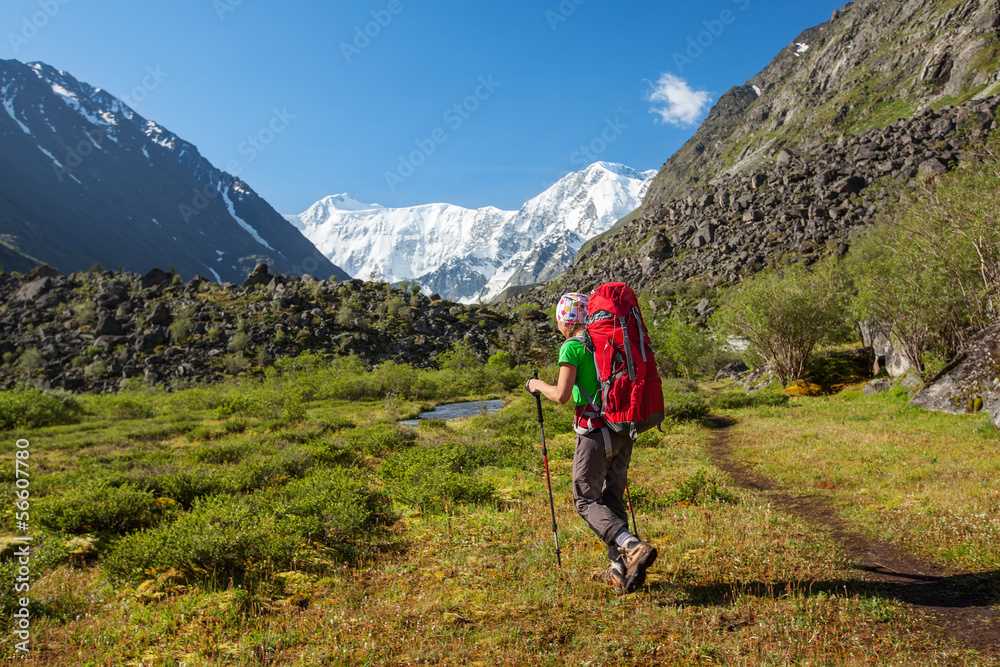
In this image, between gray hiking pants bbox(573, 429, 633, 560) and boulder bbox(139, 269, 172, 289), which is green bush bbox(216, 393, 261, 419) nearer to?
gray hiking pants bbox(573, 429, 633, 560)

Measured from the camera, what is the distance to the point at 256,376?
2648 inches

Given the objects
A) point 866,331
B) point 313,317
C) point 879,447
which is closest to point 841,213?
point 866,331

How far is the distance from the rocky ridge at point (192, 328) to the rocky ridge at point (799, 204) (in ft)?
229

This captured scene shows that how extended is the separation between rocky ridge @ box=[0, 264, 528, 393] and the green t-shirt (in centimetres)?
7239

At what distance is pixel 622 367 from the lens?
5.30 meters

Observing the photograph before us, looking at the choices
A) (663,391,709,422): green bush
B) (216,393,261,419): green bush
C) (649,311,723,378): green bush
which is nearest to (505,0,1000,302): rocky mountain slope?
(649,311,723,378): green bush

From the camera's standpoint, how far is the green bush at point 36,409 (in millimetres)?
34312

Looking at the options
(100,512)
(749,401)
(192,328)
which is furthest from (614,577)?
(192,328)

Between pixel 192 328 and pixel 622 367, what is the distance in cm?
8675

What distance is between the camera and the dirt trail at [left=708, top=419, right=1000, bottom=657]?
456 centimetres

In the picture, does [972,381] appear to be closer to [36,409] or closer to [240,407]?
[240,407]

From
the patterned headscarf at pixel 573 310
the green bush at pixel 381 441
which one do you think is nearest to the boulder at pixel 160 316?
the green bush at pixel 381 441

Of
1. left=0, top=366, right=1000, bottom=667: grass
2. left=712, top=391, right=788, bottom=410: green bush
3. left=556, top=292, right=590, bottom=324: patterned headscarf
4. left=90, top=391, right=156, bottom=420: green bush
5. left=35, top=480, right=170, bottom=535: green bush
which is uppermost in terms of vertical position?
left=90, top=391, right=156, bottom=420: green bush

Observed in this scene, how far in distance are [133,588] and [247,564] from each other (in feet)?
4.33
